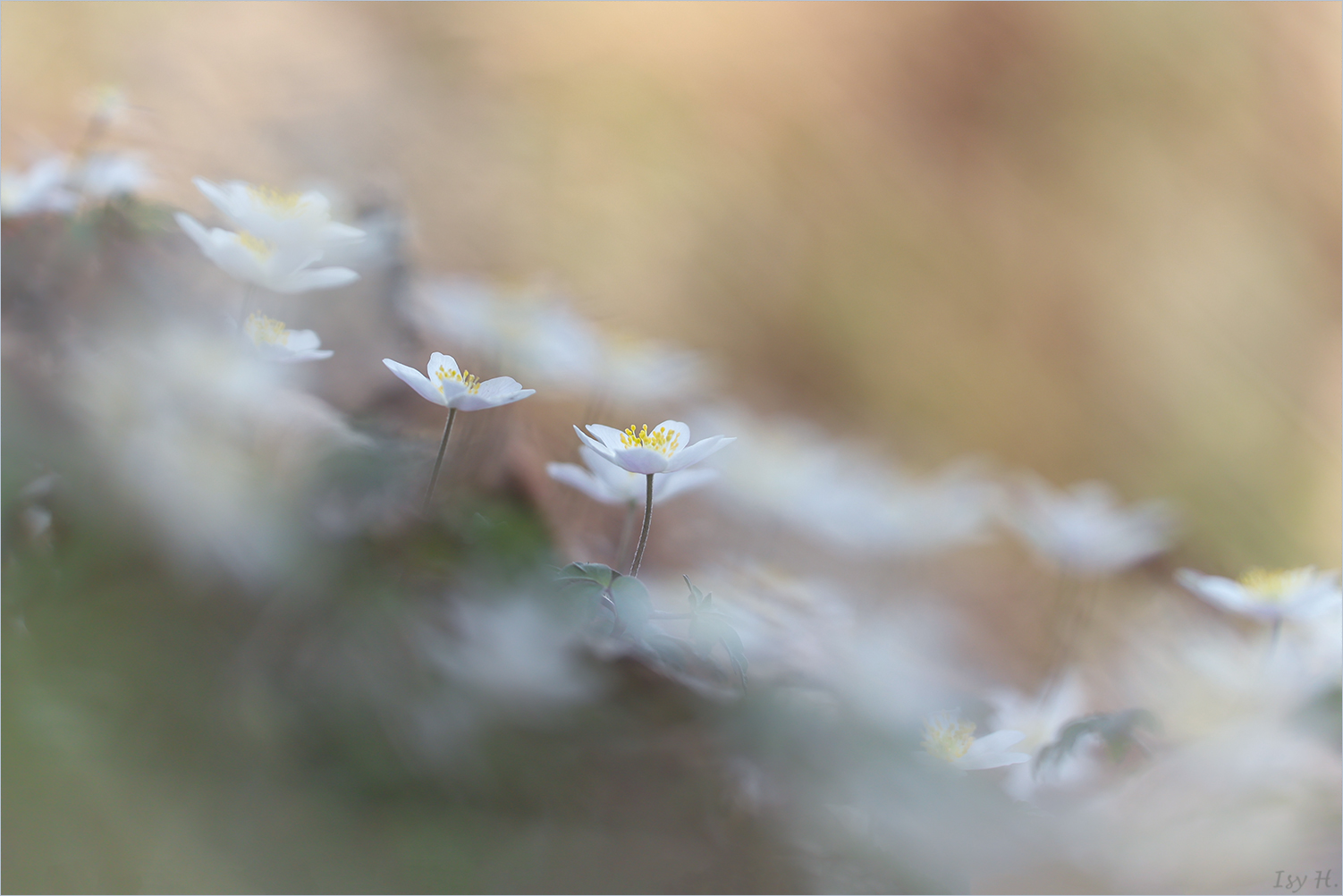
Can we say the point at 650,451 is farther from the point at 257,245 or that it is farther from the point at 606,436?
the point at 257,245

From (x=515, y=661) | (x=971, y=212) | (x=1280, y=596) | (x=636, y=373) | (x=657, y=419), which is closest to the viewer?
(x=515, y=661)

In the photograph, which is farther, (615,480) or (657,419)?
(657,419)

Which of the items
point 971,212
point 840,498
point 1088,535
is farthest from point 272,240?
point 971,212

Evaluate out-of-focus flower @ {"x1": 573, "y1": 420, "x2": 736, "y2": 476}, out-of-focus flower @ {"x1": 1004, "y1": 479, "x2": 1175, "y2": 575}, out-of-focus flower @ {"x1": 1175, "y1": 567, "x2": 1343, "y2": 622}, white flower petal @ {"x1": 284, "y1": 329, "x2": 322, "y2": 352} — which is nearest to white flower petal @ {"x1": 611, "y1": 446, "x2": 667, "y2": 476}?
out-of-focus flower @ {"x1": 573, "y1": 420, "x2": 736, "y2": 476}

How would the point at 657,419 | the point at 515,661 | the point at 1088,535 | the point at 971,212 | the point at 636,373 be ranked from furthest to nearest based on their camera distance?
the point at 971,212 → the point at 657,419 → the point at 1088,535 → the point at 636,373 → the point at 515,661

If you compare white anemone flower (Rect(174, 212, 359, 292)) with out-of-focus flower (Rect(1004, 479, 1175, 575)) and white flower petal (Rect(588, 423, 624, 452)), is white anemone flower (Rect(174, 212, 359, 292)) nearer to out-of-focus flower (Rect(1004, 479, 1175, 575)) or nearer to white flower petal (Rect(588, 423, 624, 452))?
white flower petal (Rect(588, 423, 624, 452))

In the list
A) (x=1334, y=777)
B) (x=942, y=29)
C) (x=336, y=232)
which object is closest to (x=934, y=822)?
(x=1334, y=777)
